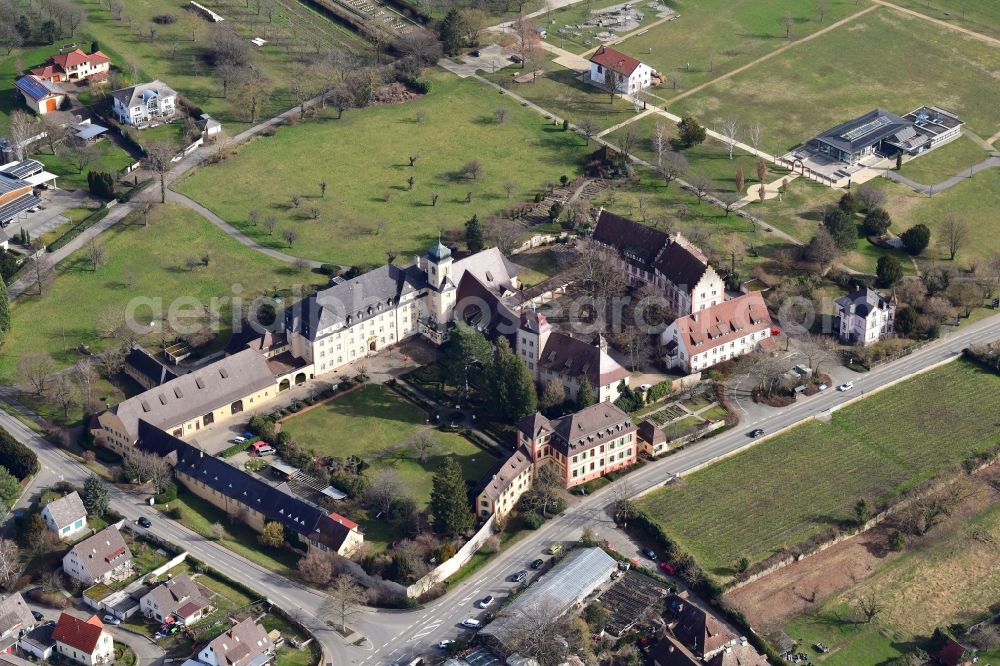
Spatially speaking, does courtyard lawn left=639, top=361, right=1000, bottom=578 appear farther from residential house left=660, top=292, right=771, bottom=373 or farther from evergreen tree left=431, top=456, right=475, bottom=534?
evergreen tree left=431, top=456, right=475, bottom=534

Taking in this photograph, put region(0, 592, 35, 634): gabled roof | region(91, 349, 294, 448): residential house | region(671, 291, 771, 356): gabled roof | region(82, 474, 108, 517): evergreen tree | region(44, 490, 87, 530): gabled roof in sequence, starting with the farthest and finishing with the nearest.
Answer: region(671, 291, 771, 356): gabled roof < region(91, 349, 294, 448): residential house < region(82, 474, 108, 517): evergreen tree < region(44, 490, 87, 530): gabled roof < region(0, 592, 35, 634): gabled roof

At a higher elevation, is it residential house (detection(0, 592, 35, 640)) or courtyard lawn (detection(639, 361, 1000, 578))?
residential house (detection(0, 592, 35, 640))

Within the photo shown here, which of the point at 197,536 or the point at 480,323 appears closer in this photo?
the point at 197,536

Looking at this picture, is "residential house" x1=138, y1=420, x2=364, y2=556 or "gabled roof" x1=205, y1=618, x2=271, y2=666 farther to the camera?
"residential house" x1=138, y1=420, x2=364, y2=556

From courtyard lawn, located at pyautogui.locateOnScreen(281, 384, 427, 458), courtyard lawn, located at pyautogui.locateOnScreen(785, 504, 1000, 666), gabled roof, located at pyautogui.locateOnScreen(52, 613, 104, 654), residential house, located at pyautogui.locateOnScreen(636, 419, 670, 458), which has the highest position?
gabled roof, located at pyautogui.locateOnScreen(52, 613, 104, 654)

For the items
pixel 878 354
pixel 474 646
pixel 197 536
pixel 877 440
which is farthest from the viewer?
pixel 878 354

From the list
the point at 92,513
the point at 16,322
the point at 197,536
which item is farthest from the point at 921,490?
the point at 16,322

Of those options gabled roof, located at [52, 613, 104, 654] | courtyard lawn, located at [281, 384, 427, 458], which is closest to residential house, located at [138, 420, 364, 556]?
courtyard lawn, located at [281, 384, 427, 458]

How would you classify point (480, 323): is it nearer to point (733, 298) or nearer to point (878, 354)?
point (733, 298)
